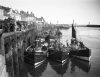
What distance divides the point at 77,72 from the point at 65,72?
1.85 metres

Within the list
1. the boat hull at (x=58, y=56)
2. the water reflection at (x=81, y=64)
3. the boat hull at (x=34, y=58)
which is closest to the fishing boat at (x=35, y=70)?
the boat hull at (x=34, y=58)

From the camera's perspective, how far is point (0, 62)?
4.86 m

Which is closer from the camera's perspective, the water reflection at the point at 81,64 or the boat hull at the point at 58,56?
the water reflection at the point at 81,64

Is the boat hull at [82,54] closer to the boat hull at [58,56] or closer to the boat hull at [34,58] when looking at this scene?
the boat hull at [58,56]

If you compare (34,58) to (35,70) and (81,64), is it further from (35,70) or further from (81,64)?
(81,64)

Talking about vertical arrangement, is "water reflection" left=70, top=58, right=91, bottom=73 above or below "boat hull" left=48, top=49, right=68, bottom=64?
below

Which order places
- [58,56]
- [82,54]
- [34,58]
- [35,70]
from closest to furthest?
[35,70] → [34,58] → [58,56] → [82,54]

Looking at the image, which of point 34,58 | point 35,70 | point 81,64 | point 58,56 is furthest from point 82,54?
point 35,70

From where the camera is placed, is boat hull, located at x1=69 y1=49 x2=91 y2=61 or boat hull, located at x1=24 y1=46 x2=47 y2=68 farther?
boat hull, located at x1=69 y1=49 x2=91 y2=61

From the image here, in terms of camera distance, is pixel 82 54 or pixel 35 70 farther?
pixel 82 54

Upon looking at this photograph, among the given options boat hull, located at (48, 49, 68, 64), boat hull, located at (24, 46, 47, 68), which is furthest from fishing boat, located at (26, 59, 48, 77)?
boat hull, located at (48, 49, 68, 64)

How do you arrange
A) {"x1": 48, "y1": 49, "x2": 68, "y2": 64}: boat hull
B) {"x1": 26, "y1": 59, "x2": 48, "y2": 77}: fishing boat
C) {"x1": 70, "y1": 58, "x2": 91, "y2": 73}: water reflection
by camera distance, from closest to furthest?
{"x1": 26, "y1": 59, "x2": 48, "y2": 77}: fishing boat, {"x1": 70, "y1": 58, "x2": 91, "y2": 73}: water reflection, {"x1": 48, "y1": 49, "x2": 68, "y2": 64}: boat hull

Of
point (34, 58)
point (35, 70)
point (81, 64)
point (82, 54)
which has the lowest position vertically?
point (35, 70)

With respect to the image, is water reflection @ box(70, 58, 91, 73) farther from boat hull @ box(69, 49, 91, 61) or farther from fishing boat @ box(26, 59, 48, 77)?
fishing boat @ box(26, 59, 48, 77)
